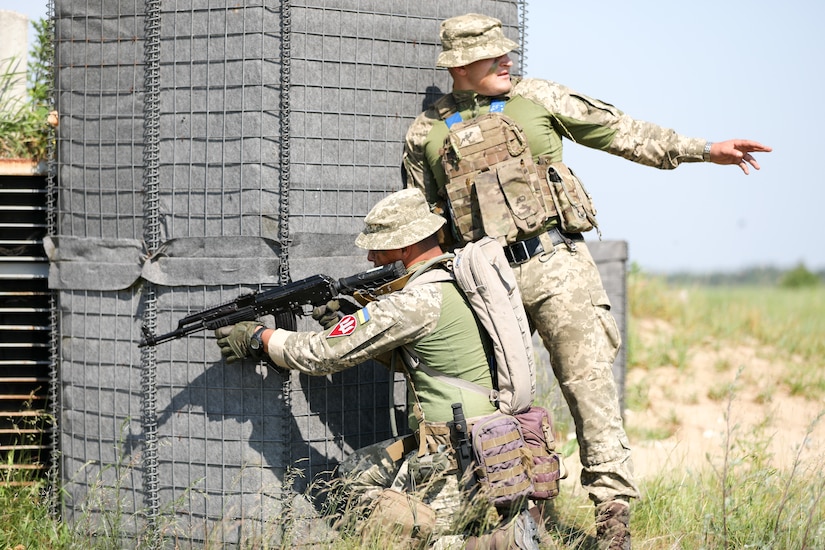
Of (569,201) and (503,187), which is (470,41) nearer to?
(503,187)

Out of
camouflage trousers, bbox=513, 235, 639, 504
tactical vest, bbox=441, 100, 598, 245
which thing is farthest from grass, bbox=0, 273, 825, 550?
tactical vest, bbox=441, 100, 598, 245

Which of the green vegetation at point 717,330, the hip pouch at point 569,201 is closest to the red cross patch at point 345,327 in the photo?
the hip pouch at point 569,201

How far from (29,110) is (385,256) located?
334 cm

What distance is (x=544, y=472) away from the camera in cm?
410

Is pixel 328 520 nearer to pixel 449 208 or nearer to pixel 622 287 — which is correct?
Result: pixel 449 208

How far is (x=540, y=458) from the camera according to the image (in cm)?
411

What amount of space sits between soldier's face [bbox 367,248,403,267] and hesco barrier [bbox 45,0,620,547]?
0.46 metres

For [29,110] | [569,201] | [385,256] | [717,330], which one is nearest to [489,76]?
[569,201]

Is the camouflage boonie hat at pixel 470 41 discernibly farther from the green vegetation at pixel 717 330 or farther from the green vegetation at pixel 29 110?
the green vegetation at pixel 717 330

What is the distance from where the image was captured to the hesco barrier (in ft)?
15.0

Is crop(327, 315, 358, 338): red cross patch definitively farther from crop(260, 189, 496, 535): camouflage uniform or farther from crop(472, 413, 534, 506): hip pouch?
crop(472, 413, 534, 506): hip pouch

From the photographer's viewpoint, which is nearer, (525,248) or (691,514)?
(525,248)

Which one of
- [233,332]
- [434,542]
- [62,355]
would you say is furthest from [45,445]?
[434,542]

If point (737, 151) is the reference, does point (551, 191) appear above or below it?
below
